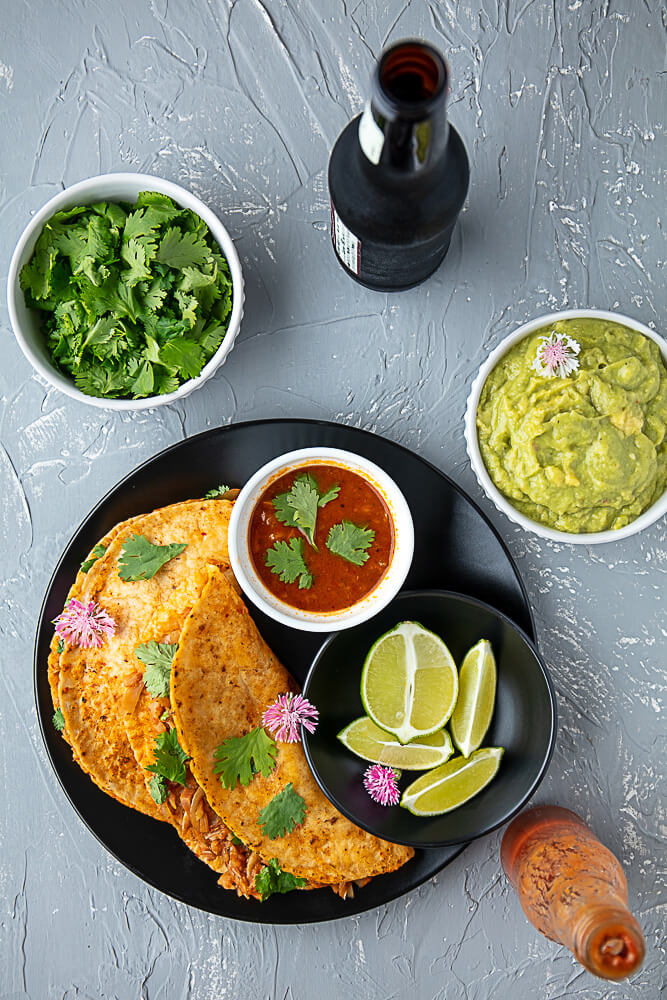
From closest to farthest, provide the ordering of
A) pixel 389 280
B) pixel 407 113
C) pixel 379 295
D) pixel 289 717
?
pixel 407 113 < pixel 289 717 < pixel 389 280 < pixel 379 295

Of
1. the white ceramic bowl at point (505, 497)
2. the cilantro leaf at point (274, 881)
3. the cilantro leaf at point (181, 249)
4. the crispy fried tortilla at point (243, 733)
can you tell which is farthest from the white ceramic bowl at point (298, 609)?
the cilantro leaf at point (274, 881)

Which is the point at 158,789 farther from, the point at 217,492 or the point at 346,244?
the point at 346,244

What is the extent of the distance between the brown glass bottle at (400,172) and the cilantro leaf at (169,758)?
140 cm

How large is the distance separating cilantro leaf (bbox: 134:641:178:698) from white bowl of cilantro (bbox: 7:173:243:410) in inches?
26.8

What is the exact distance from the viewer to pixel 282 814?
2.26 meters

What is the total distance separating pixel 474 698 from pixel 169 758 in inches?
34.2

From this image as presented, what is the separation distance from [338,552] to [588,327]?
0.92 m

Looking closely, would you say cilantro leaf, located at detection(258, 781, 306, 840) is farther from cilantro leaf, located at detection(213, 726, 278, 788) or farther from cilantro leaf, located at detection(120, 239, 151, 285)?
cilantro leaf, located at detection(120, 239, 151, 285)

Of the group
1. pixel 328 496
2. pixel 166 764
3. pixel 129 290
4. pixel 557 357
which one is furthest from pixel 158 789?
pixel 557 357

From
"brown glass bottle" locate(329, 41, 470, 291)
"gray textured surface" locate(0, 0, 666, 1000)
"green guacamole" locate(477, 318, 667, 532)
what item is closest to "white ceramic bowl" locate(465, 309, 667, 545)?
"green guacamole" locate(477, 318, 667, 532)

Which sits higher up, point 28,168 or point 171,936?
point 28,168

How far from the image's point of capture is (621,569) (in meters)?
2.53

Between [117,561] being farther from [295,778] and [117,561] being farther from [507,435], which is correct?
[507,435]

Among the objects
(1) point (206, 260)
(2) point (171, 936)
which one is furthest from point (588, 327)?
(2) point (171, 936)
